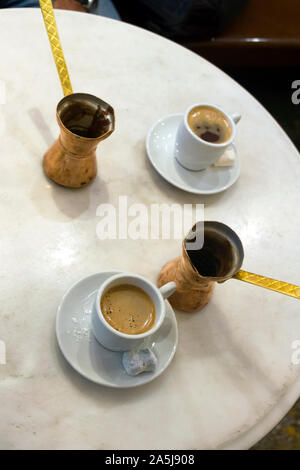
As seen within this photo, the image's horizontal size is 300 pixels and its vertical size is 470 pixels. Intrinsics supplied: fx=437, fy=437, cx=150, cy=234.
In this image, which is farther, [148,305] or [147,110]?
[147,110]

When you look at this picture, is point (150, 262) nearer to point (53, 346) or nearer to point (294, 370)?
point (53, 346)

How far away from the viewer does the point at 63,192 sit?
1070 mm

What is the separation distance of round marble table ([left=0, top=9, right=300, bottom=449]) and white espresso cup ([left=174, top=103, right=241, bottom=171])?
0.08 m

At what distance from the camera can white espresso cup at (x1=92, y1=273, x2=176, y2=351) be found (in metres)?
0.78

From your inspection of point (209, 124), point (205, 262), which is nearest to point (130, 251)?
point (205, 262)

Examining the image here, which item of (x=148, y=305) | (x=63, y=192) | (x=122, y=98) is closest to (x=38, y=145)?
(x=63, y=192)

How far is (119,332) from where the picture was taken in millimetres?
780

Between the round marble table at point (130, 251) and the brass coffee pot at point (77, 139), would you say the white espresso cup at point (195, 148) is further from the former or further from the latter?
the brass coffee pot at point (77, 139)

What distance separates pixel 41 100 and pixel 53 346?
0.67m

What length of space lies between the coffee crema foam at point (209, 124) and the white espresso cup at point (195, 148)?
0.01 meters

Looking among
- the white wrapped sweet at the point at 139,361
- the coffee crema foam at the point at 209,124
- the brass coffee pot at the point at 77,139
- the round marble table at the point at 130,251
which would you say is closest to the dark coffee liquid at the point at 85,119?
the brass coffee pot at the point at 77,139

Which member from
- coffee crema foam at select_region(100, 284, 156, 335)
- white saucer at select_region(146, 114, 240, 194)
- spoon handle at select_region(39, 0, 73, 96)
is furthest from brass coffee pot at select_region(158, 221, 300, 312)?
spoon handle at select_region(39, 0, 73, 96)

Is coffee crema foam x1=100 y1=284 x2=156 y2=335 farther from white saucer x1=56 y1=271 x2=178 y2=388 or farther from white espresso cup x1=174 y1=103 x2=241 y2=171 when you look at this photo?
white espresso cup x1=174 y1=103 x2=241 y2=171

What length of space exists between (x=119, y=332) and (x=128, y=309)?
0.24ft
